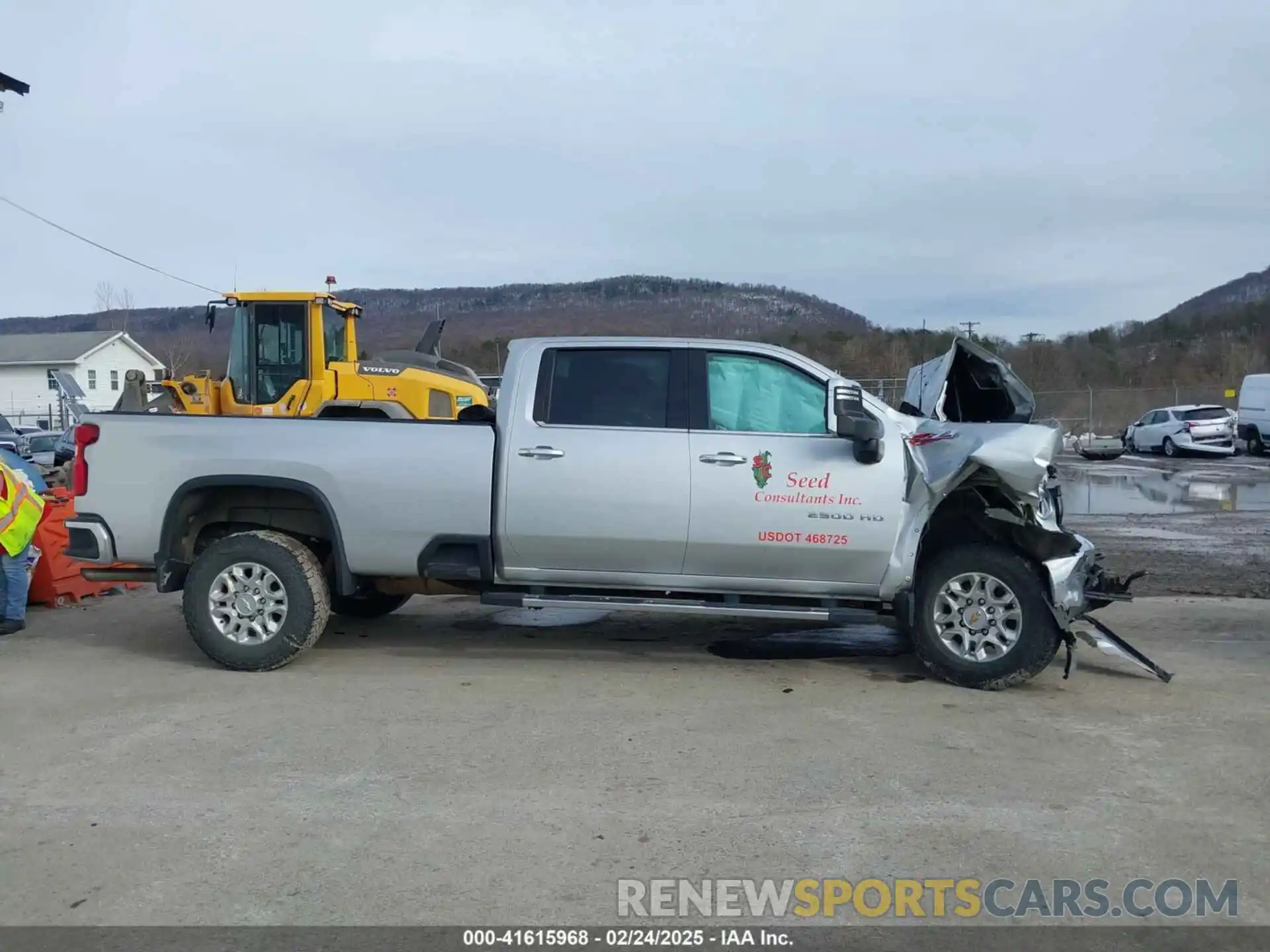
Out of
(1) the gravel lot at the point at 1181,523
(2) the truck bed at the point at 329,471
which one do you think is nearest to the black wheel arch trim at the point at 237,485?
(2) the truck bed at the point at 329,471

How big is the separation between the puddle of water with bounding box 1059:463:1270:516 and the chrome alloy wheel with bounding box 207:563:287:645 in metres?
10.3

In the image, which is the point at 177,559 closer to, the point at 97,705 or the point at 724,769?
the point at 97,705

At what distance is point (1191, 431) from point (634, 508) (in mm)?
28397

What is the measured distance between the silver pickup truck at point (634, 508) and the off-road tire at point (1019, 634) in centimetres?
1

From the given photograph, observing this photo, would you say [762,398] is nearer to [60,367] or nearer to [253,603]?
[253,603]

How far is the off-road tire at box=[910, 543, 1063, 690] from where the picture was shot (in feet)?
20.7

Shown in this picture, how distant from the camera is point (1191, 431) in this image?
30.3 metres

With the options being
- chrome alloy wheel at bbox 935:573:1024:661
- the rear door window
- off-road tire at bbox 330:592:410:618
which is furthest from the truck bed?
the rear door window

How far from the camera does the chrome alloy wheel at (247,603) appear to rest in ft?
22.3

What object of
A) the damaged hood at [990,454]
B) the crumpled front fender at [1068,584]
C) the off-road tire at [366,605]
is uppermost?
the damaged hood at [990,454]

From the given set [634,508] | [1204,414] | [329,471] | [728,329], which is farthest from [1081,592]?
Answer: [1204,414]

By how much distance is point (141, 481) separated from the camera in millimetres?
6898

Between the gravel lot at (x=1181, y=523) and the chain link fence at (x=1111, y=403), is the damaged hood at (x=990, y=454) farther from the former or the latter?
the chain link fence at (x=1111, y=403)

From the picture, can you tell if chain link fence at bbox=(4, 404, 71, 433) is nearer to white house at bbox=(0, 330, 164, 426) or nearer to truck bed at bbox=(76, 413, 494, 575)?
white house at bbox=(0, 330, 164, 426)
